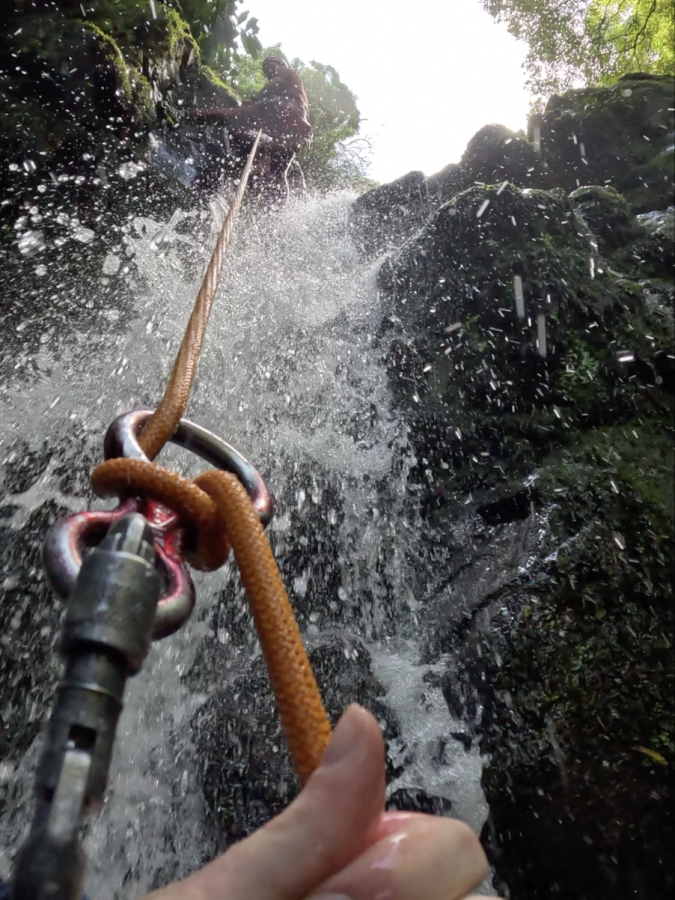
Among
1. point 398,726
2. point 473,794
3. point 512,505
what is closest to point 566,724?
point 473,794

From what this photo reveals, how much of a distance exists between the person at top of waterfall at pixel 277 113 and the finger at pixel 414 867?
9790 mm

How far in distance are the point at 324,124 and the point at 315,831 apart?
2003cm

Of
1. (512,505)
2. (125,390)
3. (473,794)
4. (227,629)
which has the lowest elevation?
(473,794)

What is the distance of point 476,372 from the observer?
14.6 feet

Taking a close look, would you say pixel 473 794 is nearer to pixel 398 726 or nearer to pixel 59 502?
pixel 398 726

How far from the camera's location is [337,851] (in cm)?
64

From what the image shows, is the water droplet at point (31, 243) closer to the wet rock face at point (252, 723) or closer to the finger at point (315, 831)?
the wet rock face at point (252, 723)

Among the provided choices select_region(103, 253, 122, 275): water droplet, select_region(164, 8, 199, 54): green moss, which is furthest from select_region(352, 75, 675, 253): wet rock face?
select_region(103, 253, 122, 275): water droplet

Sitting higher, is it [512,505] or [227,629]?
[512,505]

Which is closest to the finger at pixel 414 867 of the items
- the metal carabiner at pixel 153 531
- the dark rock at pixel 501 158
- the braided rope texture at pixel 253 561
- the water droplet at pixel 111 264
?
the braided rope texture at pixel 253 561

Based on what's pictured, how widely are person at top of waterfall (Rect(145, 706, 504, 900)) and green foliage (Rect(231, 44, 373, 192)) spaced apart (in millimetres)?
12571

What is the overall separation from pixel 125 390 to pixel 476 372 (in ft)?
9.69

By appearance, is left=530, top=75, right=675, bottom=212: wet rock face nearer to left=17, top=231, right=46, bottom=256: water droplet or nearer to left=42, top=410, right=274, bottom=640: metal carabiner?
left=17, top=231, right=46, bottom=256: water droplet

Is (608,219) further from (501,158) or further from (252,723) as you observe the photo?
(252,723)
